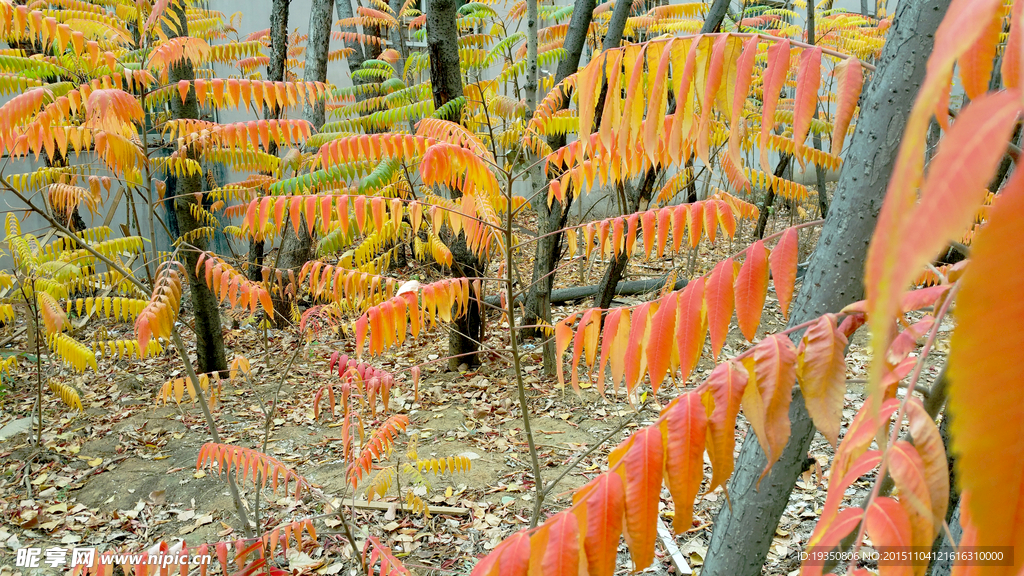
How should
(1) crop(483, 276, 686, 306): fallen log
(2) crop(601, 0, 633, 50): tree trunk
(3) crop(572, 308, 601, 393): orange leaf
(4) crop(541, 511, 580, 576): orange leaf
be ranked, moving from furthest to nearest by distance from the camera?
(1) crop(483, 276, 686, 306): fallen log
(2) crop(601, 0, 633, 50): tree trunk
(3) crop(572, 308, 601, 393): orange leaf
(4) crop(541, 511, 580, 576): orange leaf

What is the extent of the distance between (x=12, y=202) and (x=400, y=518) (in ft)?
28.8

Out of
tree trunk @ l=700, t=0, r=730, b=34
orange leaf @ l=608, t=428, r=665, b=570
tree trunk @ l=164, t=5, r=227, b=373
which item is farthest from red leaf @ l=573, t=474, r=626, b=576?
tree trunk @ l=164, t=5, r=227, b=373

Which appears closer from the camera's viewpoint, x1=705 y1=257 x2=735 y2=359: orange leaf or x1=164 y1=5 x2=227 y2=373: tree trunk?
x1=705 y1=257 x2=735 y2=359: orange leaf

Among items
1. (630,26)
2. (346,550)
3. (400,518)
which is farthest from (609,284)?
(630,26)

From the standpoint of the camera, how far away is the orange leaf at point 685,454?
0.85 metres

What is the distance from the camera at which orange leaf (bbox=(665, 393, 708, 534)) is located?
849 millimetres

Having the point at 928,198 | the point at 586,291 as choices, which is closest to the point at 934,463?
the point at 928,198

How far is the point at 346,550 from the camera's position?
3.22 meters

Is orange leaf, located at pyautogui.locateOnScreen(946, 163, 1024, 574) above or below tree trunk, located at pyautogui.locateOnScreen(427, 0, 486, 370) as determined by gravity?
below

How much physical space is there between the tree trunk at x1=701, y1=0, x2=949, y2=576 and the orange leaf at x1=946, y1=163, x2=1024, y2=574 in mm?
939

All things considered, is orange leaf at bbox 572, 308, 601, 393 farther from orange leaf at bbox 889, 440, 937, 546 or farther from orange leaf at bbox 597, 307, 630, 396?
orange leaf at bbox 889, 440, 937, 546

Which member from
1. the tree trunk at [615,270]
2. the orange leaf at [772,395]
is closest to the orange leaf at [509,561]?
the orange leaf at [772,395]

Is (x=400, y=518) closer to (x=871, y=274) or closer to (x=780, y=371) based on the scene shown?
(x=780, y=371)

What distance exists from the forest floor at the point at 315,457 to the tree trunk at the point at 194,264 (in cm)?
46
